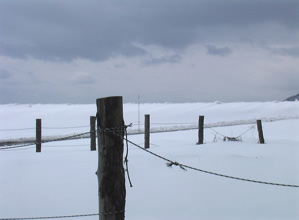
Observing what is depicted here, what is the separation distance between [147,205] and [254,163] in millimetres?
3891

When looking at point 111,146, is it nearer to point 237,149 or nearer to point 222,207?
point 222,207

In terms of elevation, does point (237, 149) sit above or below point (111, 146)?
below

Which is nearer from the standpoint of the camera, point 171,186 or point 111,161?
point 111,161

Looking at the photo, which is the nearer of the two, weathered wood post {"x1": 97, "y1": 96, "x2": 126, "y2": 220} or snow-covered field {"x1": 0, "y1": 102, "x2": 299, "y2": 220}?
weathered wood post {"x1": 97, "y1": 96, "x2": 126, "y2": 220}

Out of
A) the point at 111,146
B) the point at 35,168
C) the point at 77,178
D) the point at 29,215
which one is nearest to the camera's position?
the point at 111,146

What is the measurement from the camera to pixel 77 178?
6809 millimetres

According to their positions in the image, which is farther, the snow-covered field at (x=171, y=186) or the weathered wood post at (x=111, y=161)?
the snow-covered field at (x=171, y=186)

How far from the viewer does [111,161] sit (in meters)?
3.34

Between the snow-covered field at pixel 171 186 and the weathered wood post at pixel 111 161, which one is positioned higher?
the weathered wood post at pixel 111 161

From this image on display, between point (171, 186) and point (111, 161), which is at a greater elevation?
point (111, 161)

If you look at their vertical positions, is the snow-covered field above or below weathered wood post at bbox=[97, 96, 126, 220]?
below

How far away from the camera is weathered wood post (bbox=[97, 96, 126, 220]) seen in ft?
10.9

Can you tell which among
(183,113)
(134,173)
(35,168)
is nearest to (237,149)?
(134,173)

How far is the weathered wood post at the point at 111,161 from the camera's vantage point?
3.34 metres
